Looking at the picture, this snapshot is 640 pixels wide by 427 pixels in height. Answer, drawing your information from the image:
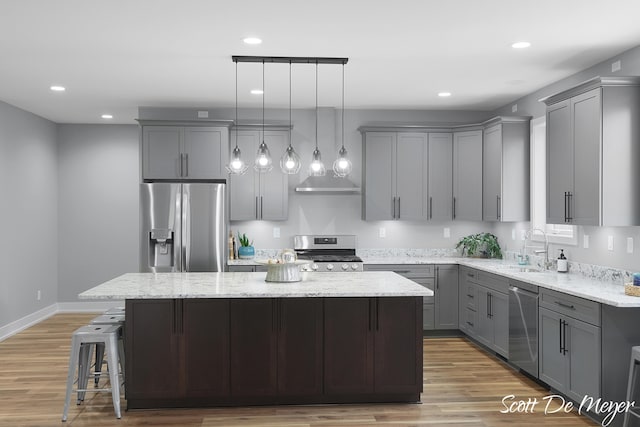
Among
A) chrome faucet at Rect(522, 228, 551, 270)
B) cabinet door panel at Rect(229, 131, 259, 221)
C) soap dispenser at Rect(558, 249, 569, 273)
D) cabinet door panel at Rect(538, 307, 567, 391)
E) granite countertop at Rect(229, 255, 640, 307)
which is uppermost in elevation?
cabinet door panel at Rect(229, 131, 259, 221)

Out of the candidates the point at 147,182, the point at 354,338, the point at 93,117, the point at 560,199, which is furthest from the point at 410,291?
the point at 93,117

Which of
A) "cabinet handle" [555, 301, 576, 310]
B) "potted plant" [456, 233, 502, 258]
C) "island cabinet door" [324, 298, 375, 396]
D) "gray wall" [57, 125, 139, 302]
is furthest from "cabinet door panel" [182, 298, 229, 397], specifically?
"gray wall" [57, 125, 139, 302]

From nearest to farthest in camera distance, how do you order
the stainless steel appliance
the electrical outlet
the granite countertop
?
1. the granite countertop
2. the electrical outlet
3. the stainless steel appliance

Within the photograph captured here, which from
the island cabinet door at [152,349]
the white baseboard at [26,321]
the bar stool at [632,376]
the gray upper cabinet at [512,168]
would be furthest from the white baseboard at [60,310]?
the bar stool at [632,376]

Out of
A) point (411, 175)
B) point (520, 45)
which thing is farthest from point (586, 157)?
point (411, 175)

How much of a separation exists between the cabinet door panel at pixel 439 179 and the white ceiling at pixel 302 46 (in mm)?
725

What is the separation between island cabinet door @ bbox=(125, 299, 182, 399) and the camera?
13.3ft

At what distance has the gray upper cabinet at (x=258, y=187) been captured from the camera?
672 centimetres

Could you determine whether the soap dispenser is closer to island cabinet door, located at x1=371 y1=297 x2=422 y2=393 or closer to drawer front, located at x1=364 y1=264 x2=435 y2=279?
drawer front, located at x1=364 y1=264 x2=435 y2=279

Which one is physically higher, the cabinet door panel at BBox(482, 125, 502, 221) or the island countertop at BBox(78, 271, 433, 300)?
the cabinet door panel at BBox(482, 125, 502, 221)

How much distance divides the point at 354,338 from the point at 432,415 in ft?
2.46

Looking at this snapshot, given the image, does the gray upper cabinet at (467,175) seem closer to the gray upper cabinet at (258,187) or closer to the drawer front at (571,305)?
the gray upper cabinet at (258,187)

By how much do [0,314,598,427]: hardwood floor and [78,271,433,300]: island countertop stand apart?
2.06 feet

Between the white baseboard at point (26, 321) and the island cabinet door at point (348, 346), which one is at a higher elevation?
the island cabinet door at point (348, 346)
